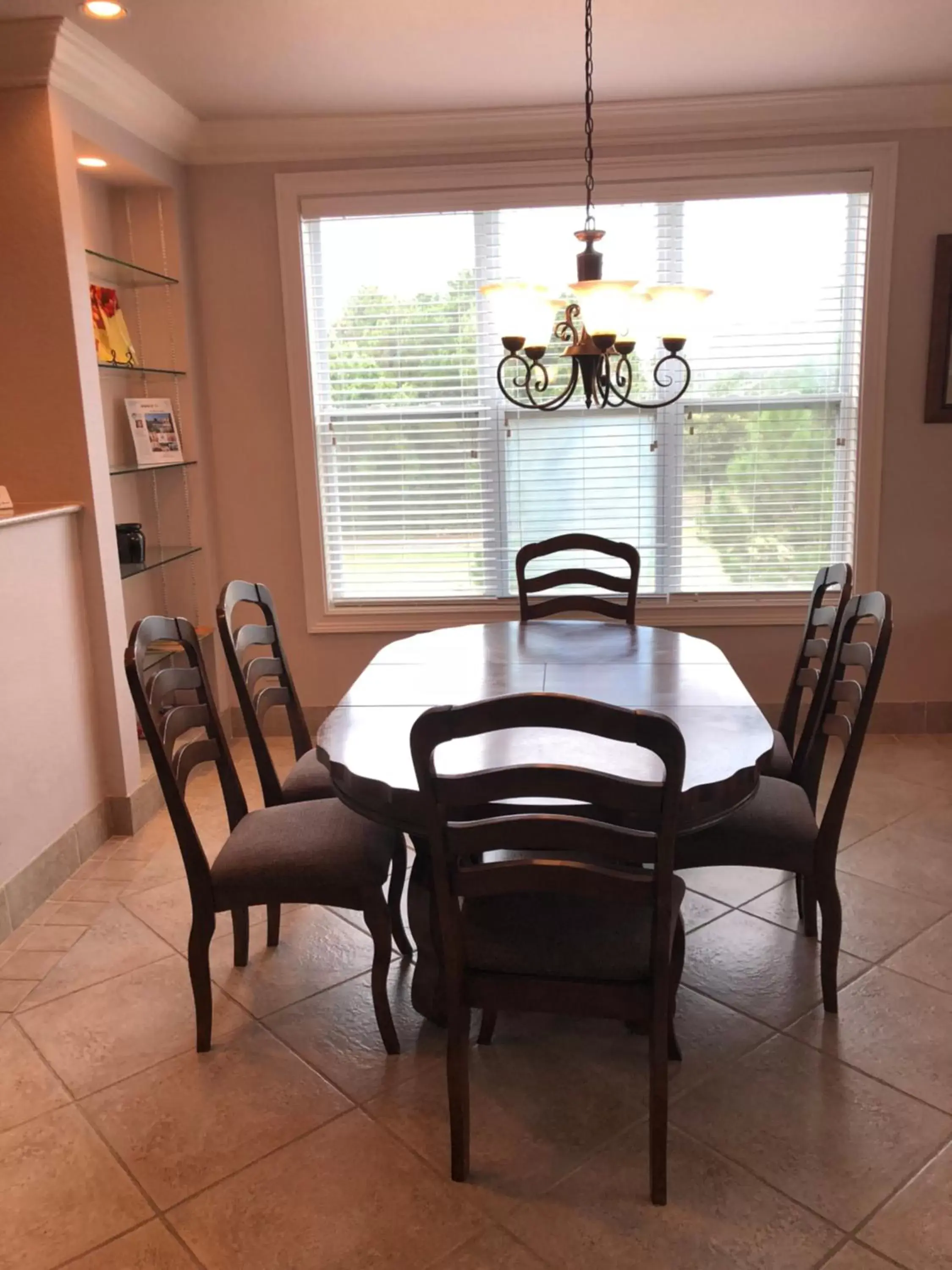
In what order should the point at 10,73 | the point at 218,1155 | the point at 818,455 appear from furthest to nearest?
the point at 818,455, the point at 10,73, the point at 218,1155

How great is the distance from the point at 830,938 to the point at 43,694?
236cm

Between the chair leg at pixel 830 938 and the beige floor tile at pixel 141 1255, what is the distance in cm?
151

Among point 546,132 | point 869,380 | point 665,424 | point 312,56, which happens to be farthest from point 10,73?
point 869,380

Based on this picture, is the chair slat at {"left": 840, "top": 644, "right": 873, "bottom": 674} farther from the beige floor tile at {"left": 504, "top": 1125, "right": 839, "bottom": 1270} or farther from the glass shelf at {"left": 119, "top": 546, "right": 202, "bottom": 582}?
the glass shelf at {"left": 119, "top": 546, "right": 202, "bottom": 582}

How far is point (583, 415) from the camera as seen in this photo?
13.6 ft

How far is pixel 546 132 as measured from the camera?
152 inches

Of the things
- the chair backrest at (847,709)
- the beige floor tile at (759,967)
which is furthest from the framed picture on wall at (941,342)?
the beige floor tile at (759,967)

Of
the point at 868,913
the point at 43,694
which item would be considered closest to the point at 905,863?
the point at 868,913

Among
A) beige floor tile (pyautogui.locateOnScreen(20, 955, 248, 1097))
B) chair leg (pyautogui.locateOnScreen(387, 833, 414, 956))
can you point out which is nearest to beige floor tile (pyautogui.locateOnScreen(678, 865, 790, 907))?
chair leg (pyautogui.locateOnScreen(387, 833, 414, 956))

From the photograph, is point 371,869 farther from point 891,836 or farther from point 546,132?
point 546,132

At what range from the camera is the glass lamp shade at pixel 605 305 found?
2.26m

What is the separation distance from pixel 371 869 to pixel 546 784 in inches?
30.9

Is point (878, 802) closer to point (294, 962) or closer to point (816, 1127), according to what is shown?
point (816, 1127)

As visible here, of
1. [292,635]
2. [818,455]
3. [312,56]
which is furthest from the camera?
[292,635]
